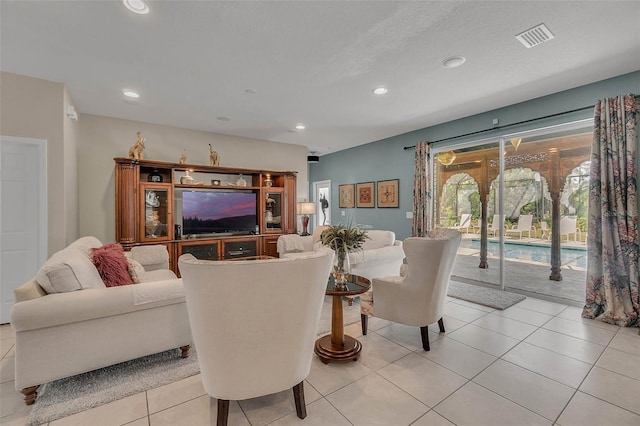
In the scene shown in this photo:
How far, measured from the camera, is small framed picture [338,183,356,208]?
6.79 meters

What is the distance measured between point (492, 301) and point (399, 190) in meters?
2.67

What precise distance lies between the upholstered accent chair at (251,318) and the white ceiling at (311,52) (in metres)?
1.91

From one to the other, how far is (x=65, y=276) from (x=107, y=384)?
837 millimetres

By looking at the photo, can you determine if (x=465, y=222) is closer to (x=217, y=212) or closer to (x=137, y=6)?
(x=217, y=212)

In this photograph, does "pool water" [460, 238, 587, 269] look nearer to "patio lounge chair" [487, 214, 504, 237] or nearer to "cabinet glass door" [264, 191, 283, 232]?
"patio lounge chair" [487, 214, 504, 237]

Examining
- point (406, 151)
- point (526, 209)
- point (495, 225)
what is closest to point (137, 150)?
point (406, 151)

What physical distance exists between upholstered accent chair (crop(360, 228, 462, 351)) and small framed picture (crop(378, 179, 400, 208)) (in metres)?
3.21

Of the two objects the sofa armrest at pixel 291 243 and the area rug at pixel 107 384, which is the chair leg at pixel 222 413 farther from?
the sofa armrest at pixel 291 243

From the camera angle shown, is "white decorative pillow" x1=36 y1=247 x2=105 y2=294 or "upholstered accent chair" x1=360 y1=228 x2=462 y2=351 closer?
"white decorative pillow" x1=36 y1=247 x2=105 y2=294

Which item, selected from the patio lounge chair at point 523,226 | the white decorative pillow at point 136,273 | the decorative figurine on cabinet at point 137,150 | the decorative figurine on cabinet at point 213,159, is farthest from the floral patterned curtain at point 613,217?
the decorative figurine on cabinet at point 137,150

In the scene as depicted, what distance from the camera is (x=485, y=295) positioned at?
3918 mm

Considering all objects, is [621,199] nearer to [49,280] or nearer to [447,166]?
[447,166]

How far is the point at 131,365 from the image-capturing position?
2.20 m

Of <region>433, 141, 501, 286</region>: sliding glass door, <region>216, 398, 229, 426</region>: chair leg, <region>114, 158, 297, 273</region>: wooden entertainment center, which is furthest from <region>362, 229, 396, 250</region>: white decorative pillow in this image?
<region>216, 398, 229, 426</region>: chair leg
